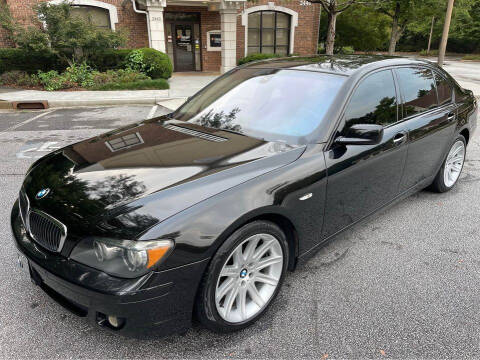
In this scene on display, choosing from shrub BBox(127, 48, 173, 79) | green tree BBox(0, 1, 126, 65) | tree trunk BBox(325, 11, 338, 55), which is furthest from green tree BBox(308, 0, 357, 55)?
green tree BBox(0, 1, 126, 65)

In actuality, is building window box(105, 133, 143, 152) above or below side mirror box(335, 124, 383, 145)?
below

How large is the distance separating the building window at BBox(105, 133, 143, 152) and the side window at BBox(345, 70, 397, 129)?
1.63 metres

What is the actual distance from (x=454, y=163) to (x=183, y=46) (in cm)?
1592

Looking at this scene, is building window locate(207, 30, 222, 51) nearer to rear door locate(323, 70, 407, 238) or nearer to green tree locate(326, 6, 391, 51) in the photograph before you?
green tree locate(326, 6, 391, 51)

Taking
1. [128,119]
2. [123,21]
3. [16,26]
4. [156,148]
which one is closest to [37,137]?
[128,119]

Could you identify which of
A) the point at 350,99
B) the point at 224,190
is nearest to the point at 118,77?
the point at 350,99

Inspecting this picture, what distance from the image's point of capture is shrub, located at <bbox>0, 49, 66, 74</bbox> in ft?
43.4

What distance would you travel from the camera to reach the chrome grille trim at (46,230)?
2.05 metres

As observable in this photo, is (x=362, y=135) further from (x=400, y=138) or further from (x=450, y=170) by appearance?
(x=450, y=170)

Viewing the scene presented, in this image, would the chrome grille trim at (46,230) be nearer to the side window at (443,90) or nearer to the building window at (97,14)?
the side window at (443,90)

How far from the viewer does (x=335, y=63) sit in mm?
3309

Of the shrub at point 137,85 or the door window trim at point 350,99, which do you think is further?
the shrub at point 137,85

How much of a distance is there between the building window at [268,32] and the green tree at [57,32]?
310 inches

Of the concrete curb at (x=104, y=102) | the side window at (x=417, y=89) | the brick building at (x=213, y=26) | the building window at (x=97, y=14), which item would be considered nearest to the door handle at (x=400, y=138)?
the side window at (x=417, y=89)
